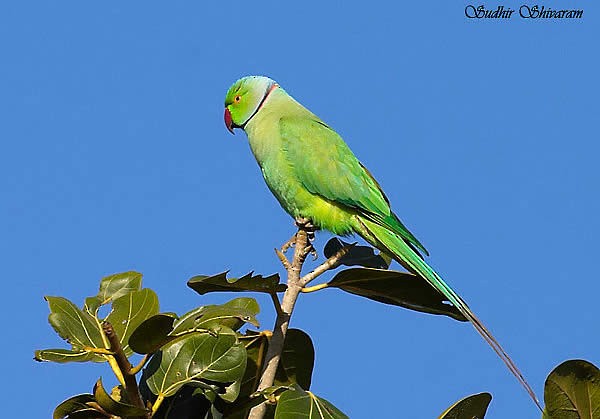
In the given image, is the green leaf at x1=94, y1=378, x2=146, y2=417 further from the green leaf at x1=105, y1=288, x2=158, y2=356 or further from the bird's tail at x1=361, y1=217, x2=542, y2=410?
the bird's tail at x1=361, y1=217, x2=542, y2=410

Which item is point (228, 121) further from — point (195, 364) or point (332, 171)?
point (195, 364)

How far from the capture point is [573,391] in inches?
89.7

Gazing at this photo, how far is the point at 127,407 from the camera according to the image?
225 cm

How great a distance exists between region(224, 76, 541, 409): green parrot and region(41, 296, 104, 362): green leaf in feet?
6.21

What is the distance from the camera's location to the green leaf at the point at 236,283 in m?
2.68

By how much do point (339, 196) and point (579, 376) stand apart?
7.32ft

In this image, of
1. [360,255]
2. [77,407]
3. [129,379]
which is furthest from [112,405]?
[360,255]

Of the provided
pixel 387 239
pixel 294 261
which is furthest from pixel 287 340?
pixel 387 239

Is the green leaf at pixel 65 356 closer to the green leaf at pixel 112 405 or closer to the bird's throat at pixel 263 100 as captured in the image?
the green leaf at pixel 112 405

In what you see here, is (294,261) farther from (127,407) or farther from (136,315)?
(127,407)

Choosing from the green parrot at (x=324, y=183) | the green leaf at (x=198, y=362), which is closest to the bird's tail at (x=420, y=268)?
the green parrot at (x=324, y=183)

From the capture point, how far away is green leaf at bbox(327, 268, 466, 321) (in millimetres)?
2871

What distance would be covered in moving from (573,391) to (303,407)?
2.60 ft

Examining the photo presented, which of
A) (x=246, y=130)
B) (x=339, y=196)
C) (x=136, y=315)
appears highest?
(x=246, y=130)
